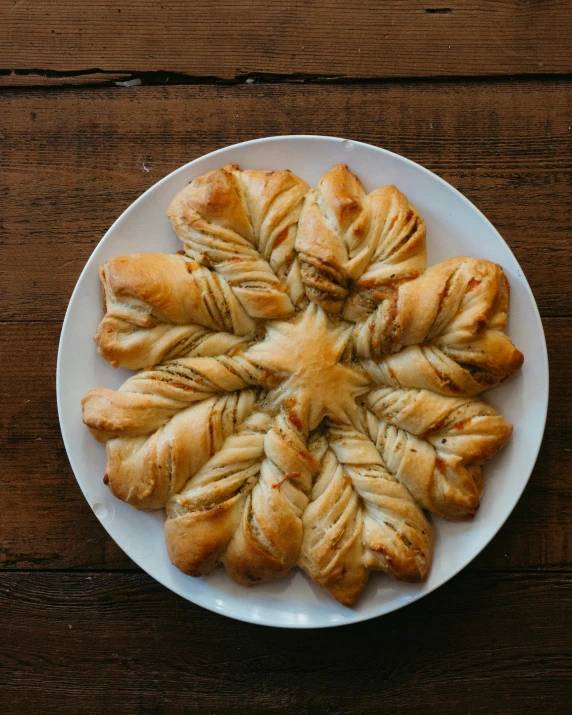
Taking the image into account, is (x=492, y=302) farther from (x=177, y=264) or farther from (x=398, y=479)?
(x=177, y=264)

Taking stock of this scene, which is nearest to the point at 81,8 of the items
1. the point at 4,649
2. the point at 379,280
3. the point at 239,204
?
the point at 239,204

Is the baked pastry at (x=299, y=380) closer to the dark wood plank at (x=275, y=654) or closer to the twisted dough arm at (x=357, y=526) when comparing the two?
the twisted dough arm at (x=357, y=526)

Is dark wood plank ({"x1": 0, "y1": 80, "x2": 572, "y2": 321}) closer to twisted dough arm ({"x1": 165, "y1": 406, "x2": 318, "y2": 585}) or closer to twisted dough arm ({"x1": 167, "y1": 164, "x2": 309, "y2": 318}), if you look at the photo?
twisted dough arm ({"x1": 167, "y1": 164, "x2": 309, "y2": 318})

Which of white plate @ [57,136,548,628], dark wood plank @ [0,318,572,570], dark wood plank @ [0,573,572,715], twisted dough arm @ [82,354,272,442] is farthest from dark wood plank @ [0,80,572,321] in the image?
dark wood plank @ [0,573,572,715]

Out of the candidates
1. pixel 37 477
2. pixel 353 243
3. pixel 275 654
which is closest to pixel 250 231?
pixel 353 243

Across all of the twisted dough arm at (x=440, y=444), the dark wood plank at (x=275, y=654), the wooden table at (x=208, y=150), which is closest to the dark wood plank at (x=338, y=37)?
the wooden table at (x=208, y=150)
